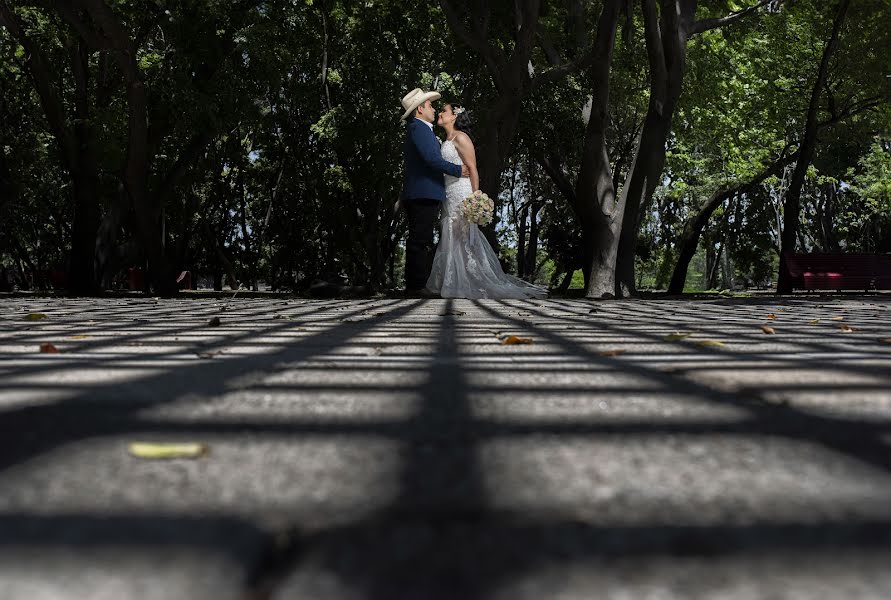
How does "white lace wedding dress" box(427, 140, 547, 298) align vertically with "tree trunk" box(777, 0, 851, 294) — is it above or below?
below

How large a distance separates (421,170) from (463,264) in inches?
72.3

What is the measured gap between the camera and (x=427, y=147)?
10.3 m

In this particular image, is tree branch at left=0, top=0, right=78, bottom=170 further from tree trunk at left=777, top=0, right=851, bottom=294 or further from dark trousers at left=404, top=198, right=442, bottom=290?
tree trunk at left=777, top=0, right=851, bottom=294

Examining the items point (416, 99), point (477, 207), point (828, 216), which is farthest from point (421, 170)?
point (828, 216)

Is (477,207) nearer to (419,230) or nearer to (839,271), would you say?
(419,230)

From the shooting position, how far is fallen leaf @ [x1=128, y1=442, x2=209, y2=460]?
1337mm

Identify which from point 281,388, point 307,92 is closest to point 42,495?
point 281,388

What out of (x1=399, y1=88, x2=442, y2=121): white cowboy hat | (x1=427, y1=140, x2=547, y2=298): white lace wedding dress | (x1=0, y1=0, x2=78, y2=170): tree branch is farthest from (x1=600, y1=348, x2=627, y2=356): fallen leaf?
(x1=0, y1=0, x2=78, y2=170): tree branch

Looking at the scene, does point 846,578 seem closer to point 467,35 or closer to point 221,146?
point 467,35

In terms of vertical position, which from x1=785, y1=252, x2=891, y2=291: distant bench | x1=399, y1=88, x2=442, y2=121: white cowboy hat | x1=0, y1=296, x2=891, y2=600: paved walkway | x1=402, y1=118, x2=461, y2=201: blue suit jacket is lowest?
x1=0, y1=296, x2=891, y2=600: paved walkway

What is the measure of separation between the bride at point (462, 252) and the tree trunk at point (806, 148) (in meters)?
9.45

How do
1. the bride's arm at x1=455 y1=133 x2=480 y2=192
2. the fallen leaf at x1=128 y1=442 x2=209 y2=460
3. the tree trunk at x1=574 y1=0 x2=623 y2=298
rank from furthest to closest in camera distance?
the tree trunk at x1=574 y1=0 x2=623 y2=298 → the bride's arm at x1=455 y1=133 x2=480 y2=192 → the fallen leaf at x1=128 y1=442 x2=209 y2=460

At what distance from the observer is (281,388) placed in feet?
6.96

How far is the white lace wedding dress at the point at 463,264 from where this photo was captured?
37.5ft
